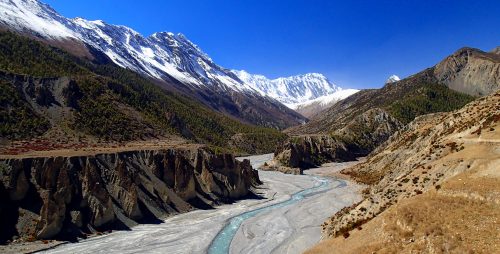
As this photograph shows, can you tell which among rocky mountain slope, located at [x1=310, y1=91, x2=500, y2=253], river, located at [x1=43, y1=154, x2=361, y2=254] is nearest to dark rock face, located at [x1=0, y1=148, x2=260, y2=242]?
river, located at [x1=43, y1=154, x2=361, y2=254]

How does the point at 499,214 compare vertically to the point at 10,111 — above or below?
below

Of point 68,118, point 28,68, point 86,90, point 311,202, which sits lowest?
point 311,202

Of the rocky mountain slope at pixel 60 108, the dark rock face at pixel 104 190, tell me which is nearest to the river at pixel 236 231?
the dark rock face at pixel 104 190

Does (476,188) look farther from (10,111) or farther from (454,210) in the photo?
(10,111)

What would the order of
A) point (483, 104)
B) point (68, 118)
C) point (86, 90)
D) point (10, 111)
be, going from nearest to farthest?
1. point (483, 104)
2. point (10, 111)
3. point (68, 118)
4. point (86, 90)

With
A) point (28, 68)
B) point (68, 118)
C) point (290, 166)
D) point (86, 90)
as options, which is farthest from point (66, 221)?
point (290, 166)

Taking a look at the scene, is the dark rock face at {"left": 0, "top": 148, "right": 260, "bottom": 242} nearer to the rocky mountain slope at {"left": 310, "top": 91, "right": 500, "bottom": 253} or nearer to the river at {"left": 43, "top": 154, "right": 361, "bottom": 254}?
the river at {"left": 43, "top": 154, "right": 361, "bottom": 254}

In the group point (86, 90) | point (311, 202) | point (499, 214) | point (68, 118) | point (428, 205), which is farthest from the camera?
point (86, 90)

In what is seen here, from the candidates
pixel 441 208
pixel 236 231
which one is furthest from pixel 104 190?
pixel 441 208
